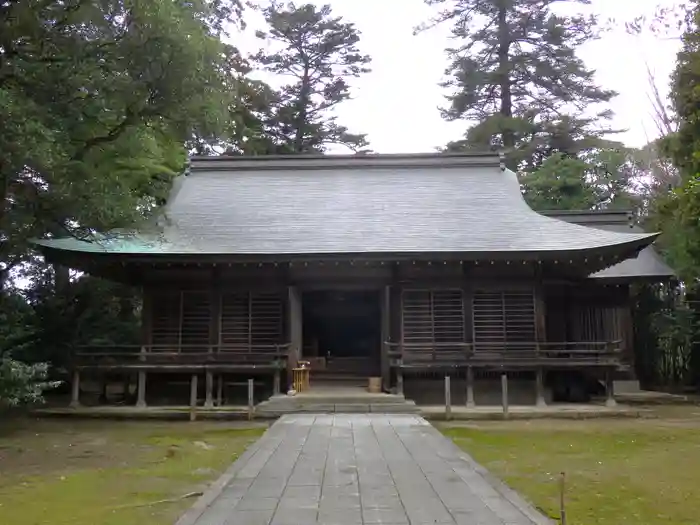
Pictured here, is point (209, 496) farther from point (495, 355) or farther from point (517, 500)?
point (495, 355)

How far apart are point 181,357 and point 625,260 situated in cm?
1222

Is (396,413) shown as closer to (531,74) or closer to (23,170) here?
(23,170)

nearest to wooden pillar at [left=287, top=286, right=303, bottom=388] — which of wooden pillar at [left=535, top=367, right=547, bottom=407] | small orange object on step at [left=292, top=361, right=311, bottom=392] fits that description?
small orange object on step at [left=292, top=361, right=311, bottom=392]

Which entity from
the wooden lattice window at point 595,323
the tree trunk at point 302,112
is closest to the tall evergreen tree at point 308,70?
the tree trunk at point 302,112

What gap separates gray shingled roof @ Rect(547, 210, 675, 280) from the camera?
60.2ft

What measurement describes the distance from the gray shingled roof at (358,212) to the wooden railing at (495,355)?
2182 mm

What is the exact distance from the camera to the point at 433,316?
49.0ft

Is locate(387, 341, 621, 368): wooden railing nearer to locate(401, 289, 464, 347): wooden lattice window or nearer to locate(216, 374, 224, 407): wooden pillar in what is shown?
locate(401, 289, 464, 347): wooden lattice window

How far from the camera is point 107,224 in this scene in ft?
33.5

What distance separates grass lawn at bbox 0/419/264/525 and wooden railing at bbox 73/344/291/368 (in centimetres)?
157

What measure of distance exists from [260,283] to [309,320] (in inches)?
198

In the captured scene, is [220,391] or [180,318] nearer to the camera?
[220,391]

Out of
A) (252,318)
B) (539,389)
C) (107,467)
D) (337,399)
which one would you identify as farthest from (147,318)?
(539,389)

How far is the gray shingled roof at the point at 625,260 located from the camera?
60.2 feet
